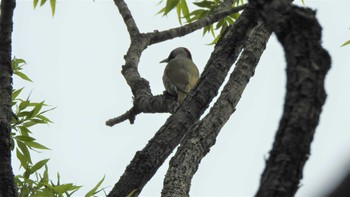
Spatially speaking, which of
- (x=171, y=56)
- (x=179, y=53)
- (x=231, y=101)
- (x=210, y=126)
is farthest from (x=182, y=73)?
(x=210, y=126)

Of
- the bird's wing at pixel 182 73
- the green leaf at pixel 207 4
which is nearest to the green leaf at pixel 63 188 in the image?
the green leaf at pixel 207 4

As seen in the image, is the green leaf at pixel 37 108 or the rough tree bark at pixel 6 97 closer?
the rough tree bark at pixel 6 97

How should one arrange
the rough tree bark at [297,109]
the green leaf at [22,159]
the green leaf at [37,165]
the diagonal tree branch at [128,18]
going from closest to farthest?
the rough tree bark at [297,109] → the green leaf at [37,165] → the green leaf at [22,159] → the diagonal tree branch at [128,18]

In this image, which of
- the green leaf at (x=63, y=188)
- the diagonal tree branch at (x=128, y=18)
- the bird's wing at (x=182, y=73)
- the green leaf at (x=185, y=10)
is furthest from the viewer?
the bird's wing at (x=182, y=73)

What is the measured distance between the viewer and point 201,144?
12.0 ft

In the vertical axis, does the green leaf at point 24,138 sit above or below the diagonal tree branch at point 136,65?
below

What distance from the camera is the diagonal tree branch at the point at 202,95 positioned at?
368cm

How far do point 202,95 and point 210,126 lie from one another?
207 mm

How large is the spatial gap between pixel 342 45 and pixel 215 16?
3.29 ft

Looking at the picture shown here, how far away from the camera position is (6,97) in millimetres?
3445

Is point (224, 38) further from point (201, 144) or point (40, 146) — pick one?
point (40, 146)

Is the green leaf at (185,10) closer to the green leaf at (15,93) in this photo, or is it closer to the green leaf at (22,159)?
the green leaf at (15,93)

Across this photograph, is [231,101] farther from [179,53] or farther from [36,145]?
[179,53]

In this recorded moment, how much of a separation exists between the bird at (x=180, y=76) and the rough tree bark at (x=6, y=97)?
4432 millimetres
